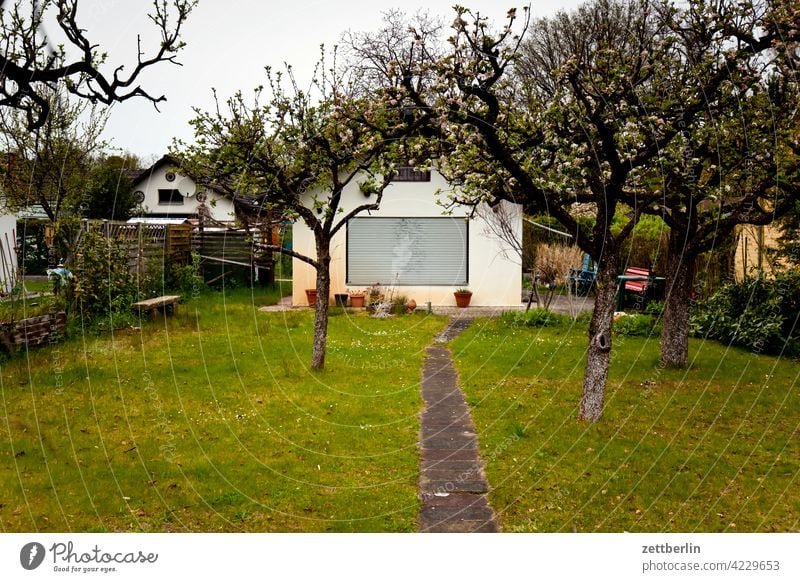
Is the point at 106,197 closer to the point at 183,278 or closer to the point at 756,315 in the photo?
the point at 183,278

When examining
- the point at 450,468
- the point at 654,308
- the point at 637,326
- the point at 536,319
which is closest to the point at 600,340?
the point at 450,468

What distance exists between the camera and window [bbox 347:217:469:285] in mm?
23547

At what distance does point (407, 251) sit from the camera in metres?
23.6

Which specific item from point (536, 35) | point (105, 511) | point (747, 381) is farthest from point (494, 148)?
point (536, 35)

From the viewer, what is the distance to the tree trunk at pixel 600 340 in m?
9.45

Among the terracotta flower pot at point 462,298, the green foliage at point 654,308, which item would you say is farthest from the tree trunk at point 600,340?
the terracotta flower pot at point 462,298

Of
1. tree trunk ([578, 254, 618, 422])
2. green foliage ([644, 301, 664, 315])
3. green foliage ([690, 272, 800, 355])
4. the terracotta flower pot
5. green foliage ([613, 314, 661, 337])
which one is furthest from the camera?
the terracotta flower pot

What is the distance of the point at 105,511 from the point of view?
21.7 ft

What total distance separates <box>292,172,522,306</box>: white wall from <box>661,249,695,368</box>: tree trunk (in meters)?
9.99

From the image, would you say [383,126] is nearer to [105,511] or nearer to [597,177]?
[597,177]

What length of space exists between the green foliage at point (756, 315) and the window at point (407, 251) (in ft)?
26.2

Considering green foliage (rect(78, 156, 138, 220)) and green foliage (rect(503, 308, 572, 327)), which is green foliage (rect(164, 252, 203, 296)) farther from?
green foliage (rect(78, 156, 138, 220))

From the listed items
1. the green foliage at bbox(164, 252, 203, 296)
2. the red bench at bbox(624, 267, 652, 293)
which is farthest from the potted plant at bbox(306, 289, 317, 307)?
the red bench at bbox(624, 267, 652, 293)

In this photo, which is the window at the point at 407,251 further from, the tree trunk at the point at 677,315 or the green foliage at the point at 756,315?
the tree trunk at the point at 677,315
